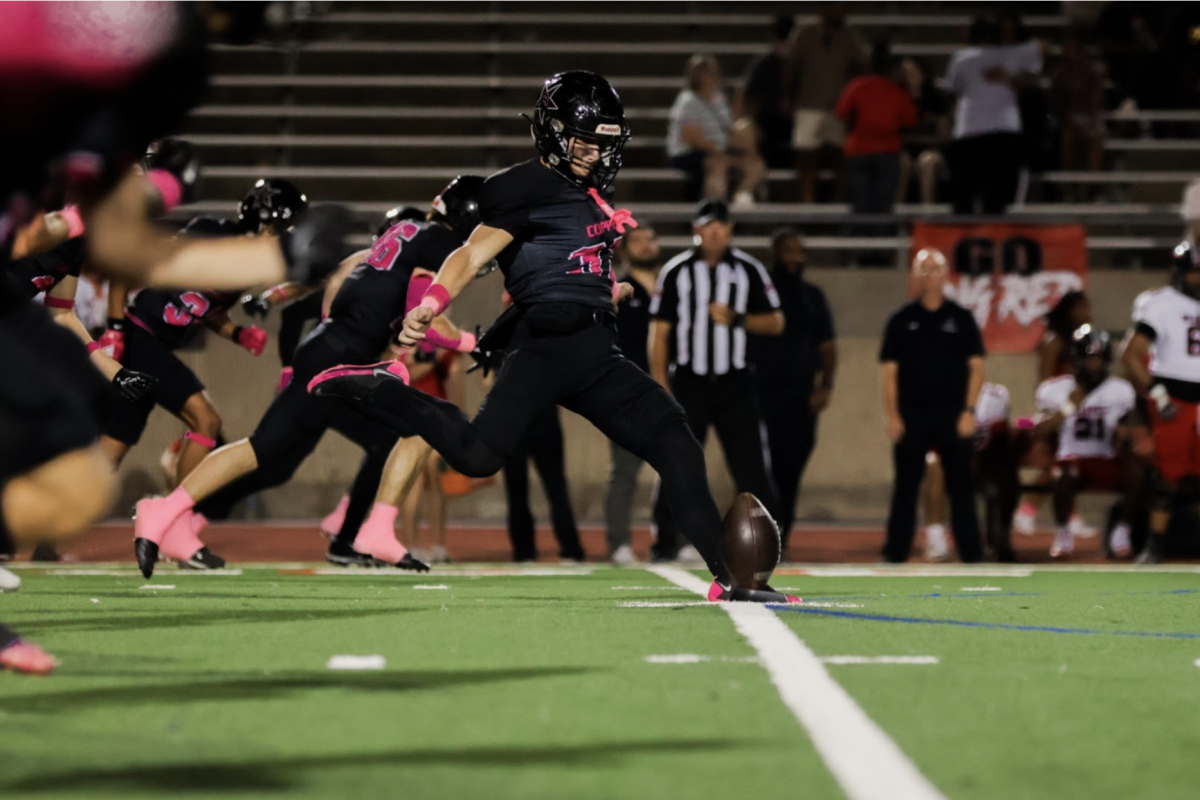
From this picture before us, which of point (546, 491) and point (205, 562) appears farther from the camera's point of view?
point (546, 491)

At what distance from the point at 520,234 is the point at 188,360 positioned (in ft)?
31.9

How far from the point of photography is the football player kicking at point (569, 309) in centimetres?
696

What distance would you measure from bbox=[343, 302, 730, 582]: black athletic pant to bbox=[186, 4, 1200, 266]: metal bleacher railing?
411 inches

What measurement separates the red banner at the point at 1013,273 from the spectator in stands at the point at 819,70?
215cm

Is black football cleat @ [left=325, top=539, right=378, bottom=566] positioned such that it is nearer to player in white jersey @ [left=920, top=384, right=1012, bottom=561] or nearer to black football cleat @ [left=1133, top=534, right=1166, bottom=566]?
player in white jersey @ [left=920, top=384, right=1012, bottom=561]

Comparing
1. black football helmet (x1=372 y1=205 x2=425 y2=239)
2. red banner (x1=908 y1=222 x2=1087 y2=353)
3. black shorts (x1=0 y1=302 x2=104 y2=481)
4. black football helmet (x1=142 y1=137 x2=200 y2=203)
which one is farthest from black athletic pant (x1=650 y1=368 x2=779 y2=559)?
black shorts (x1=0 y1=302 x2=104 y2=481)

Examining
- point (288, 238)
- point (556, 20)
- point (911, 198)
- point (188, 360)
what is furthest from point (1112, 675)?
point (556, 20)

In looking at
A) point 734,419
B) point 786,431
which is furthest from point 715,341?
point 786,431

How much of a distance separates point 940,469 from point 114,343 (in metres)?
6.06

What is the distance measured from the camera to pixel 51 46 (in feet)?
11.6

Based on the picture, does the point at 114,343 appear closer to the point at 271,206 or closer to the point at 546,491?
the point at 271,206

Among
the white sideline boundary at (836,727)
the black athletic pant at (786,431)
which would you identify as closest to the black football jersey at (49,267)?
the white sideline boundary at (836,727)

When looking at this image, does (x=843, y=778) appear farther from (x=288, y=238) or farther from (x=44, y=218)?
(x=44, y=218)

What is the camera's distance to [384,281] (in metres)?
9.67
